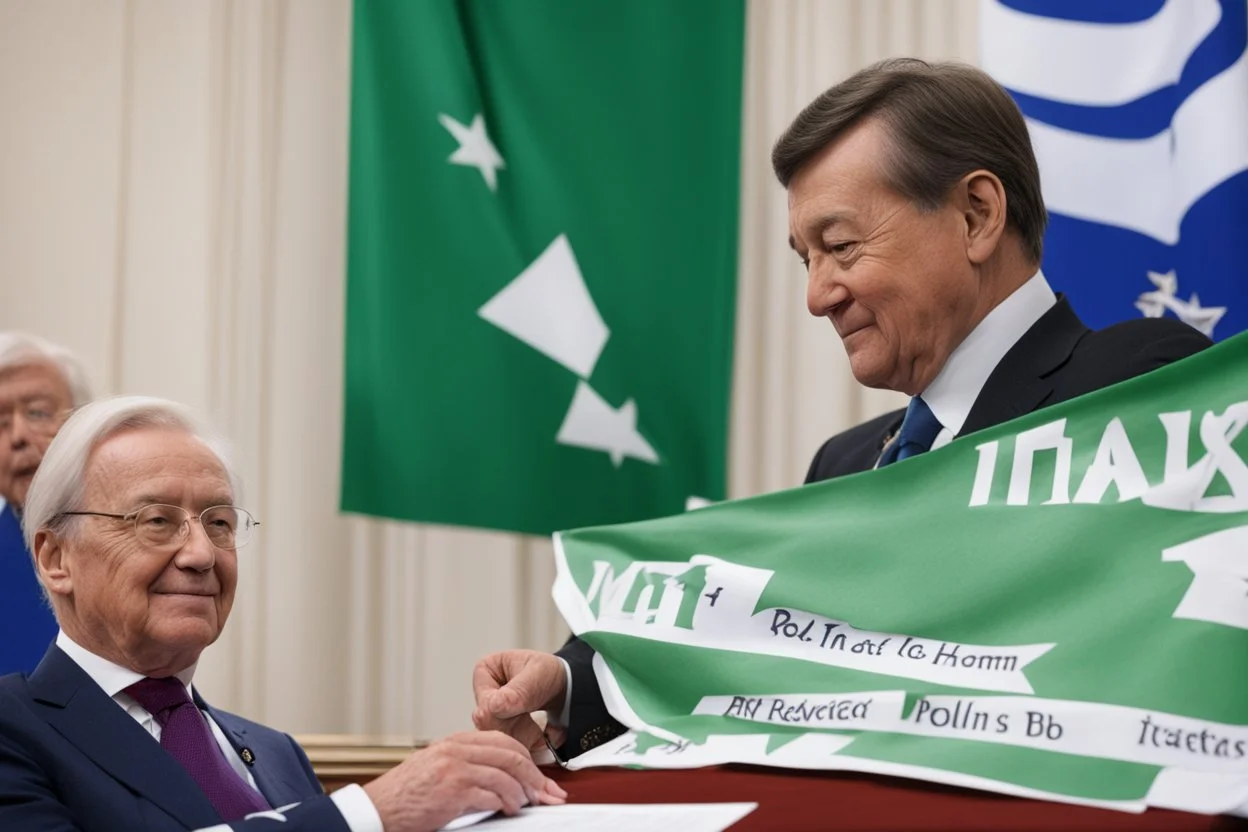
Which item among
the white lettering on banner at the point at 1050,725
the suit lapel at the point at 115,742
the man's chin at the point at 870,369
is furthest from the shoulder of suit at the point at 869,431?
the suit lapel at the point at 115,742

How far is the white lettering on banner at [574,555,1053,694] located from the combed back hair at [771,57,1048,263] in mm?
679

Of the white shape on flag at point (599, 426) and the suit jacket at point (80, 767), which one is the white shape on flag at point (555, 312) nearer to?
the white shape on flag at point (599, 426)

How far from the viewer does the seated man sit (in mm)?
2139

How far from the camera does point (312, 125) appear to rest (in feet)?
15.3

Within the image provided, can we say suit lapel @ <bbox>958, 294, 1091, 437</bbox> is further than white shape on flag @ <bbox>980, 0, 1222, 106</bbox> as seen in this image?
No

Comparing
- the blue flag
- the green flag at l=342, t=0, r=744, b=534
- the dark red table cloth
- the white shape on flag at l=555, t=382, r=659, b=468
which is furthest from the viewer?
the white shape on flag at l=555, t=382, r=659, b=468

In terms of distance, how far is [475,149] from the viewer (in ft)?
13.9

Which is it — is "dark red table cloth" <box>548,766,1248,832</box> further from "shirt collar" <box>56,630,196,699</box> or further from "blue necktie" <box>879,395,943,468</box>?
"shirt collar" <box>56,630,196,699</box>

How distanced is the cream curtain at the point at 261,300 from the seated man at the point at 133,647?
1.83m

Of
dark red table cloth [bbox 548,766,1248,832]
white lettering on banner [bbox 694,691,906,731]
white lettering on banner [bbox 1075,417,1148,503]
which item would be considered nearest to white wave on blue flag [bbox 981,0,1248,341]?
white lettering on banner [bbox 1075,417,1148,503]

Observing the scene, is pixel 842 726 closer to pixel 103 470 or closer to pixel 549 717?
pixel 549 717

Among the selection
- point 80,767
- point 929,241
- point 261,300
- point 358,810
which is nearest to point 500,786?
point 358,810

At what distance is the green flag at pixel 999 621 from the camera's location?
1.49 meters

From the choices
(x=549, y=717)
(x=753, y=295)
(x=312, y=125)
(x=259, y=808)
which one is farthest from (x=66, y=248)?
(x=549, y=717)
